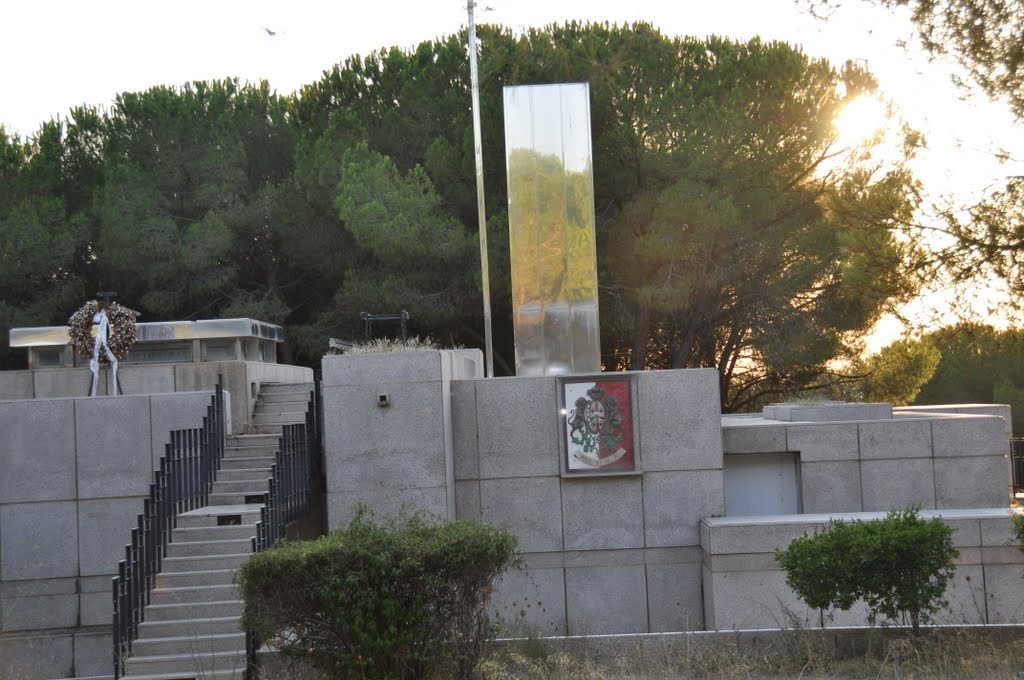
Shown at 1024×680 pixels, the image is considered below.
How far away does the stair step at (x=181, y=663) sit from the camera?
31.2ft

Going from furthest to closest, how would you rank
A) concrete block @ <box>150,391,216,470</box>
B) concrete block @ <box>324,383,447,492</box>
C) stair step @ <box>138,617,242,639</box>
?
concrete block @ <box>150,391,216,470</box> → concrete block @ <box>324,383,447,492</box> → stair step @ <box>138,617,242,639</box>

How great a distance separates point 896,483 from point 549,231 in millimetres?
5785

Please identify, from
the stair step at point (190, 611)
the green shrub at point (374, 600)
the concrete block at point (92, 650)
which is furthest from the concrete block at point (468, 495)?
the green shrub at point (374, 600)

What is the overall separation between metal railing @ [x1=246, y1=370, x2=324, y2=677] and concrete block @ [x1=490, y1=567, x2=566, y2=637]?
2.70 m

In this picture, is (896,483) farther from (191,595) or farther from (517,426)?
(191,595)

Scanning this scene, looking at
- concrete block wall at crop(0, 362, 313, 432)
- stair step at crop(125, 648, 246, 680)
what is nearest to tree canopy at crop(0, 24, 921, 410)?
concrete block wall at crop(0, 362, 313, 432)

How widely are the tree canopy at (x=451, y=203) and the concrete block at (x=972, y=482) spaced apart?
9.02m

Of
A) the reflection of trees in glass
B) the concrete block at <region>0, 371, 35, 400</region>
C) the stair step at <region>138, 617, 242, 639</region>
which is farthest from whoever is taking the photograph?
the concrete block at <region>0, 371, 35, 400</region>

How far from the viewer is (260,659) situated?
9062 mm

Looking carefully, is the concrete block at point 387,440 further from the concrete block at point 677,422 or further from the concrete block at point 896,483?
the concrete block at point 896,483

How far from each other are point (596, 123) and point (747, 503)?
1273cm

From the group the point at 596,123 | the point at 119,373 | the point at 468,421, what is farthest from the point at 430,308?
→ the point at 468,421

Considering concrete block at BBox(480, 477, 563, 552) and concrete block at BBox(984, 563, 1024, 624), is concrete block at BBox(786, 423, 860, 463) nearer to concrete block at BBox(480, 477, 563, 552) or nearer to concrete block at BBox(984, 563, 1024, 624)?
concrete block at BBox(984, 563, 1024, 624)

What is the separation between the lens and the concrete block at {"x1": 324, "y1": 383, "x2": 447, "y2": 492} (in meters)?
12.8
